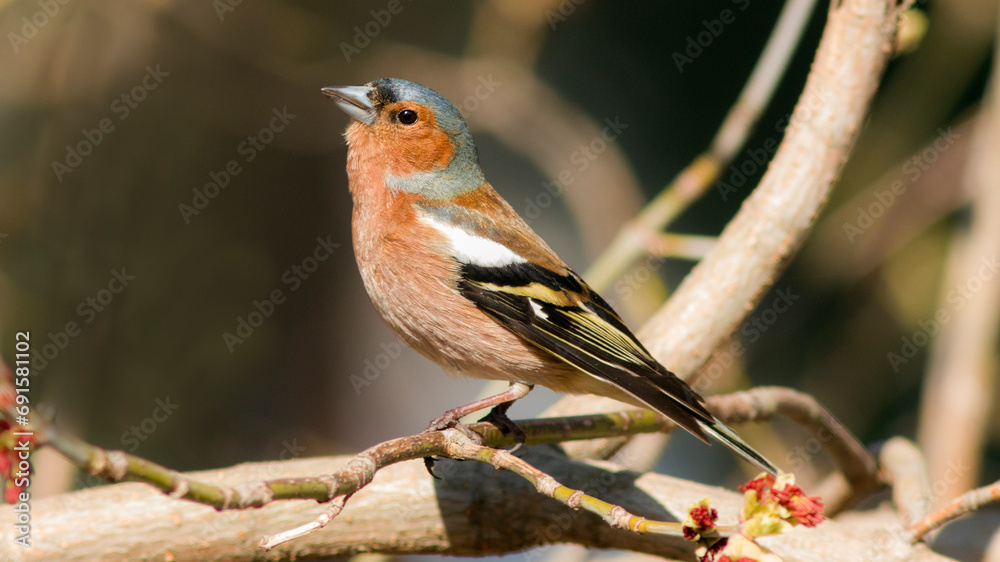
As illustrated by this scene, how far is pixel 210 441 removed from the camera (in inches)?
219

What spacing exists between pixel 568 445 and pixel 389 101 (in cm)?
168

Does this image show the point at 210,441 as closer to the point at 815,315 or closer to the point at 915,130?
the point at 815,315

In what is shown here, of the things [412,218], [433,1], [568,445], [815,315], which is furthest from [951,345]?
[433,1]
